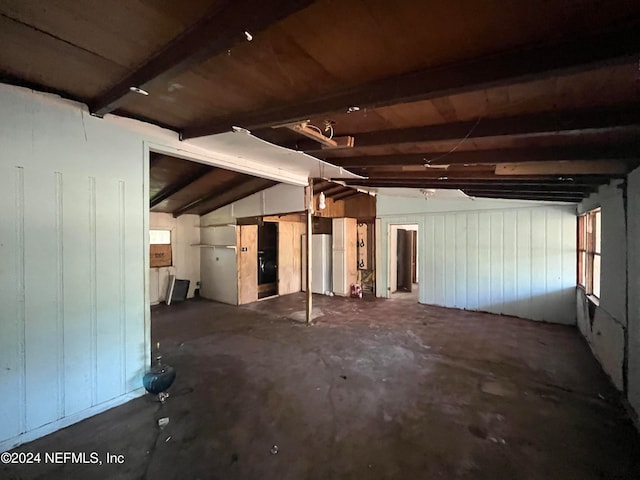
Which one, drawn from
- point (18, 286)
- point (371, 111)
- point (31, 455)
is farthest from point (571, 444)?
point (18, 286)

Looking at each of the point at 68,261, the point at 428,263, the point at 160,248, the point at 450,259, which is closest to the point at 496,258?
the point at 450,259

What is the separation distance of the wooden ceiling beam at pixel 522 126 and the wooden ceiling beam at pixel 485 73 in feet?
2.25

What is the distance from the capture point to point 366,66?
60.5 inches

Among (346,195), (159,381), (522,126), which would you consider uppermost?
(346,195)

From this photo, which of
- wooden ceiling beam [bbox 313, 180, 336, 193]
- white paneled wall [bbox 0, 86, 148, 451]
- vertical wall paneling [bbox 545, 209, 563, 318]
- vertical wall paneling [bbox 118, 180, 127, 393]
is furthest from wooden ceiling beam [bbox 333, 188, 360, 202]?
vertical wall paneling [bbox 118, 180, 127, 393]

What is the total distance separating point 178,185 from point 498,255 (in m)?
6.17

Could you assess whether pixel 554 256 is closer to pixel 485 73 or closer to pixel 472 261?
pixel 472 261

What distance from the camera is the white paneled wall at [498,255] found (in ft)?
16.6

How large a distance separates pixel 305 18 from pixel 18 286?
261 centimetres

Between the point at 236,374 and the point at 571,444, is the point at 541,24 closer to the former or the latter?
the point at 571,444

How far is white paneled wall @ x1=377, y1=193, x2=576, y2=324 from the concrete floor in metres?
0.97

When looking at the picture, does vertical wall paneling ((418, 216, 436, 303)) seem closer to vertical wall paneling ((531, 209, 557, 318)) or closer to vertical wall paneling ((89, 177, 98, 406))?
vertical wall paneling ((531, 209, 557, 318))

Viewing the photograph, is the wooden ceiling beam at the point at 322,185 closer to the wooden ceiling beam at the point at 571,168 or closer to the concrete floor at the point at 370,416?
the concrete floor at the point at 370,416

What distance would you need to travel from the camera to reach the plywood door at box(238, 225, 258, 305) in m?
6.80
